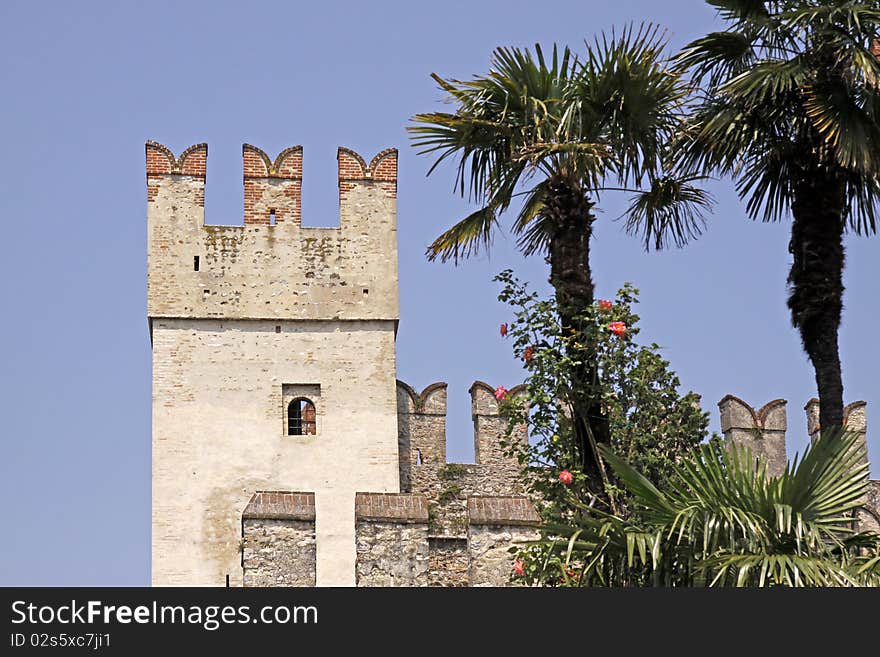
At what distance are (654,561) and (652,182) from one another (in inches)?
211

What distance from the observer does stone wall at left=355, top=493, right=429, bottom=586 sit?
19.9 meters

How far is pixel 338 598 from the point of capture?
1032 centimetres

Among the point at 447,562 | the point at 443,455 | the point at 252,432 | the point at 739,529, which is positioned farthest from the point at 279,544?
the point at 739,529

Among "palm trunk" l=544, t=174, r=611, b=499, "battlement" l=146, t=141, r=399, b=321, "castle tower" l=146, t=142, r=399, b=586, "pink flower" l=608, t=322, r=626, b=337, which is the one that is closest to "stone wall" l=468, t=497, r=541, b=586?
"palm trunk" l=544, t=174, r=611, b=499

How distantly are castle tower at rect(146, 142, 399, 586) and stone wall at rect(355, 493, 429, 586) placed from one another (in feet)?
16.6

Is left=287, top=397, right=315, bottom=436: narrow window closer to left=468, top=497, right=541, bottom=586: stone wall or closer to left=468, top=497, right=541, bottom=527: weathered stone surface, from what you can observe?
left=468, top=497, right=541, bottom=527: weathered stone surface

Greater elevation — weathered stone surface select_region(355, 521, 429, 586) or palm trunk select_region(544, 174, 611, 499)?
palm trunk select_region(544, 174, 611, 499)

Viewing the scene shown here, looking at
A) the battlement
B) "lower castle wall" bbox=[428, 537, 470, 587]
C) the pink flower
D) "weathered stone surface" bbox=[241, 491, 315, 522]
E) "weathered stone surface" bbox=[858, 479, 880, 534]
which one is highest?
the battlement

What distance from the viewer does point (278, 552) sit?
2053cm

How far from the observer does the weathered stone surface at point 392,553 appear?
19891 mm

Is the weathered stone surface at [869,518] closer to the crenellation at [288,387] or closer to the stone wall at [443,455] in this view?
the crenellation at [288,387]

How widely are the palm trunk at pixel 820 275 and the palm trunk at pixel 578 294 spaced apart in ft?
6.31

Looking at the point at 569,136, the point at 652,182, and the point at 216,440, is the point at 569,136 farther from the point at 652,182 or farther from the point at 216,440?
the point at 216,440

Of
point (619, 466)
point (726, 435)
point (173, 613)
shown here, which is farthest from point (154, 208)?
point (173, 613)
